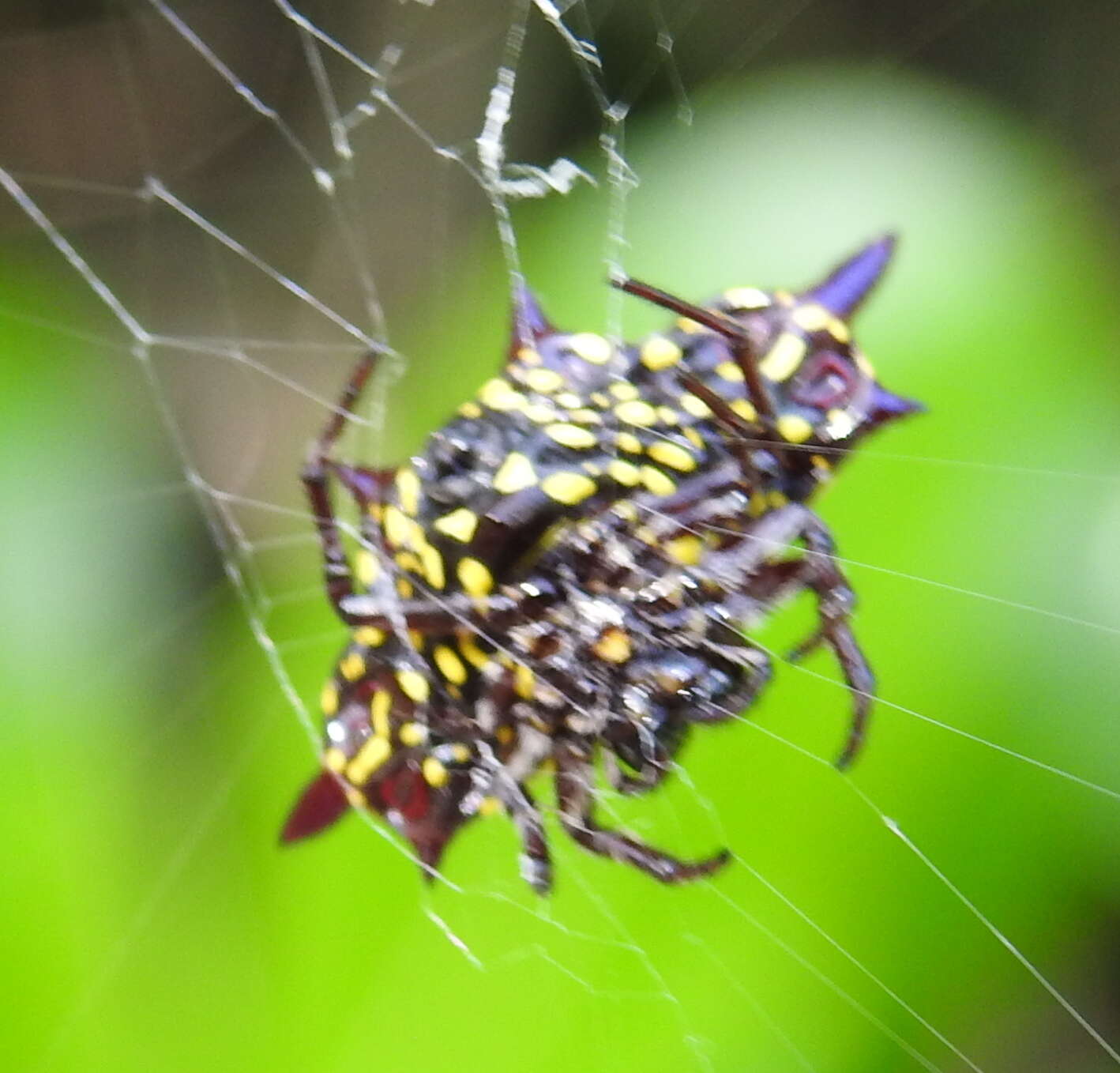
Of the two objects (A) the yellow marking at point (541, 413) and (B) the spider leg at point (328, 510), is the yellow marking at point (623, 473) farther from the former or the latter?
(B) the spider leg at point (328, 510)

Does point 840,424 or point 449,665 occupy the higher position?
point 840,424

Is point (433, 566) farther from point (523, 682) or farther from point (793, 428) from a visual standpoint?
point (793, 428)

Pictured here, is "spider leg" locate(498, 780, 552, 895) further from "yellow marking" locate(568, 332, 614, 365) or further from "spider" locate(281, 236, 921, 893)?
"yellow marking" locate(568, 332, 614, 365)

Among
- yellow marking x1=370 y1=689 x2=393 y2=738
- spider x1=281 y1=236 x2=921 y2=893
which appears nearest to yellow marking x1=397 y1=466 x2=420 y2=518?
spider x1=281 y1=236 x2=921 y2=893

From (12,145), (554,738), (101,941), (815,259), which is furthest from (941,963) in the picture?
(12,145)

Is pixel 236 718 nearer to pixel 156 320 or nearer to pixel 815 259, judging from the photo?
pixel 156 320

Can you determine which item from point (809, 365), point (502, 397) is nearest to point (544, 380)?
point (502, 397)
